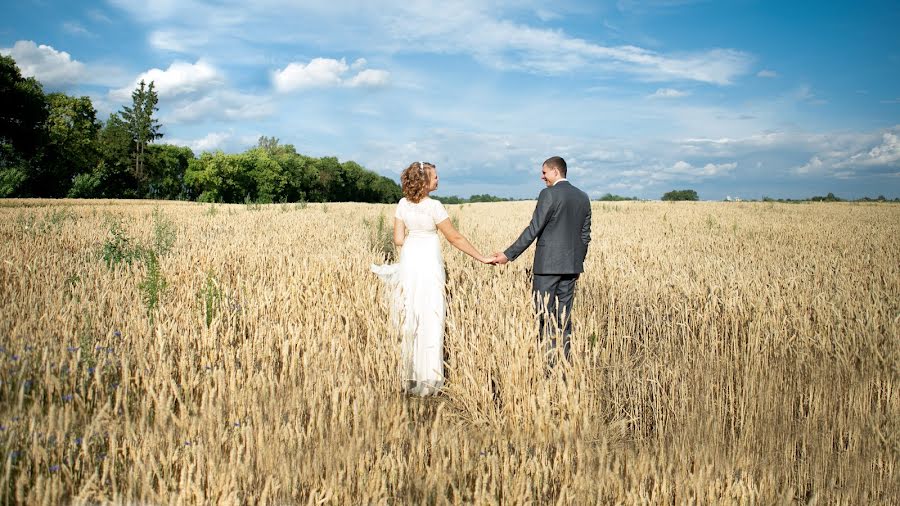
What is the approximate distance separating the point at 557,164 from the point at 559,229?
0.72 m

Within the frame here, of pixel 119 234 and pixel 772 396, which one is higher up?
pixel 119 234

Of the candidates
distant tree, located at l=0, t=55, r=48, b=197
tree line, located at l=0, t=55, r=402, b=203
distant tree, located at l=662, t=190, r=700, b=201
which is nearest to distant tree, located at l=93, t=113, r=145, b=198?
tree line, located at l=0, t=55, r=402, b=203

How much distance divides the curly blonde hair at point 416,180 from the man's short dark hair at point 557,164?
4.48 feet

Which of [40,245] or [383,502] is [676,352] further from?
[40,245]

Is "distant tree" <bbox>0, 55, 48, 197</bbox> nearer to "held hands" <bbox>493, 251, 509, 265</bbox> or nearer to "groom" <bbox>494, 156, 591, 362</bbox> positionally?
"held hands" <bbox>493, 251, 509, 265</bbox>

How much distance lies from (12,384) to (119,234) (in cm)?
597

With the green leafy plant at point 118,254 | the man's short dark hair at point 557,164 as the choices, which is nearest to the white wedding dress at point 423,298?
the man's short dark hair at point 557,164

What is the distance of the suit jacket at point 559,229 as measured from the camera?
5.75 metres

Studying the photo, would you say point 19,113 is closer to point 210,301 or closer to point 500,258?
point 210,301

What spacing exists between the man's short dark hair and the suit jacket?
173 mm

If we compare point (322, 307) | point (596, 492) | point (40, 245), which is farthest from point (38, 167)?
point (596, 492)

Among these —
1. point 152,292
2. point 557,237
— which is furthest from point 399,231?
point 152,292

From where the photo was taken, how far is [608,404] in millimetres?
4711

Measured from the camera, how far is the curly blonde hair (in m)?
5.36
